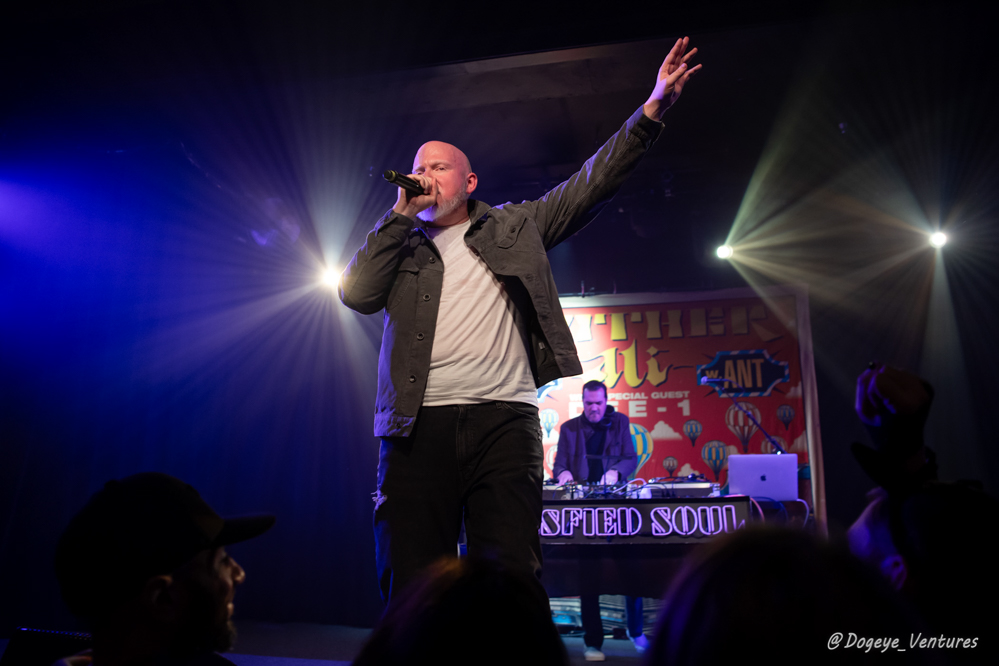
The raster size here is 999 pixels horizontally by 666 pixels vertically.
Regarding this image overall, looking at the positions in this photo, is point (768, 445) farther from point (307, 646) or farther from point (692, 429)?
point (307, 646)

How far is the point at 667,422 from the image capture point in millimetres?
6031

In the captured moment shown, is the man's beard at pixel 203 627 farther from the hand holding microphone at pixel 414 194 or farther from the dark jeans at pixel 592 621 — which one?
the dark jeans at pixel 592 621

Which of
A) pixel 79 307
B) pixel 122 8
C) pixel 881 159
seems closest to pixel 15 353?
pixel 79 307

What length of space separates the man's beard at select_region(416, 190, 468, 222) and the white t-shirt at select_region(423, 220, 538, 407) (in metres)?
0.11

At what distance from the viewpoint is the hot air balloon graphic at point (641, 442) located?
6.04 m

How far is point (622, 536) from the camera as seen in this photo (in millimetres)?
3818

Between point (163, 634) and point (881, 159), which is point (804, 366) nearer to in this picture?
point (881, 159)

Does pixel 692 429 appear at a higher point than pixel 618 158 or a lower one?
lower

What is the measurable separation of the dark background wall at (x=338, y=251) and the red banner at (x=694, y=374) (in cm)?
23

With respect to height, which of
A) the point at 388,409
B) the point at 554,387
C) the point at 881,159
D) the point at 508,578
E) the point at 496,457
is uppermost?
the point at 881,159

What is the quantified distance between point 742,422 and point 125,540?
5642 mm

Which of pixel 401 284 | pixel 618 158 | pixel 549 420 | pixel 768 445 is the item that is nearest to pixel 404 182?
pixel 401 284

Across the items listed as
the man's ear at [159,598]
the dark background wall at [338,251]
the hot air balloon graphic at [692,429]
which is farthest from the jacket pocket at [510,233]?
Result: the hot air balloon graphic at [692,429]

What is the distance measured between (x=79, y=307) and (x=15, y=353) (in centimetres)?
69
